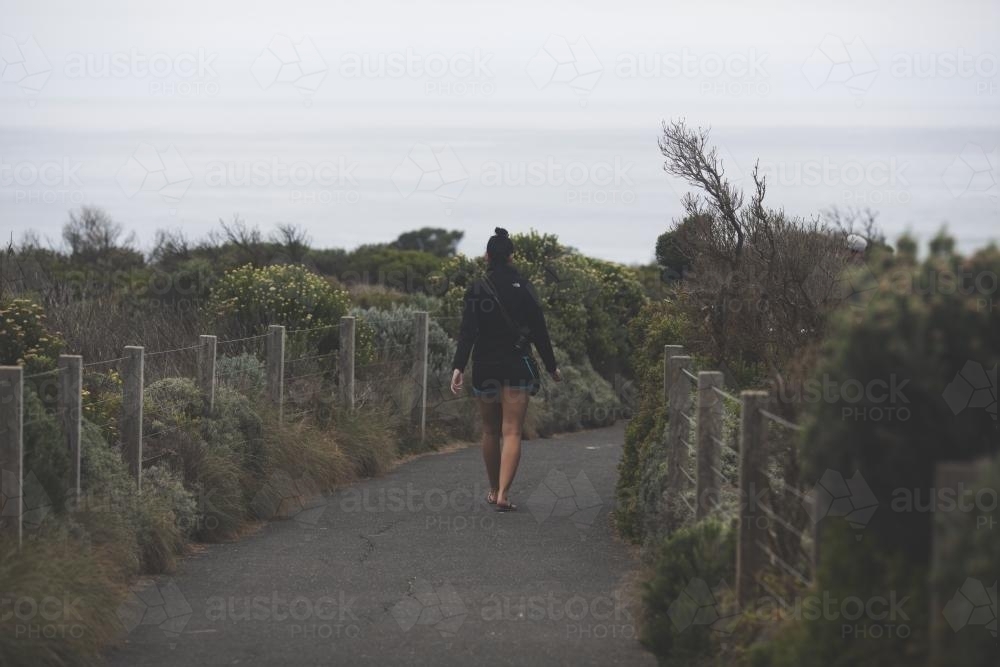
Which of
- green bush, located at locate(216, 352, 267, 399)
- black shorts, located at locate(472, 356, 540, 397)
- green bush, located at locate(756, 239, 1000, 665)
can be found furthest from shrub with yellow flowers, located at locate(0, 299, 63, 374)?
green bush, located at locate(756, 239, 1000, 665)

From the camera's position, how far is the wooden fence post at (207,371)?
1118cm

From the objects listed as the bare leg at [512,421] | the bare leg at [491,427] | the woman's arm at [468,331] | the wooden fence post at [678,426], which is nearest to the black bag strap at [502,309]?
the woman's arm at [468,331]

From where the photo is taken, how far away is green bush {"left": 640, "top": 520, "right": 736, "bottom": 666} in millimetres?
6145

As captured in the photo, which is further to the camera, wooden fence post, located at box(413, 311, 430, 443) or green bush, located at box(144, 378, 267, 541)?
wooden fence post, located at box(413, 311, 430, 443)

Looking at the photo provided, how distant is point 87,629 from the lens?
6.53 meters

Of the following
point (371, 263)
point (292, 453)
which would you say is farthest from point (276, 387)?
point (371, 263)

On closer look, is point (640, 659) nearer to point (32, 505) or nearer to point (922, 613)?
point (922, 613)

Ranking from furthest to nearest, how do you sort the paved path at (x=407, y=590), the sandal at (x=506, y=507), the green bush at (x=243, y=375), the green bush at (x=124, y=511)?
the green bush at (x=243, y=375) → the sandal at (x=506, y=507) → the green bush at (x=124, y=511) → the paved path at (x=407, y=590)

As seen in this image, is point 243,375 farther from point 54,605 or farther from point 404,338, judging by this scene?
point 54,605

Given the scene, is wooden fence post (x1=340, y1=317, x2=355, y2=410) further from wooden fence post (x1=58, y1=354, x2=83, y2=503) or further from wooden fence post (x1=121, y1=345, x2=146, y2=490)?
wooden fence post (x1=58, y1=354, x2=83, y2=503)

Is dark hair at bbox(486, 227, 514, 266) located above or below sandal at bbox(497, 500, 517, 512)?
above

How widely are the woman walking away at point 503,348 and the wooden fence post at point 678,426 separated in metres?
2.12

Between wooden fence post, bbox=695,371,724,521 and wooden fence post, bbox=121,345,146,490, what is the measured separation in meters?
4.58

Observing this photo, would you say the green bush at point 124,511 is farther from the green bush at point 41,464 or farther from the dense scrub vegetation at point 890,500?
the dense scrub vegetation at point 890,500
